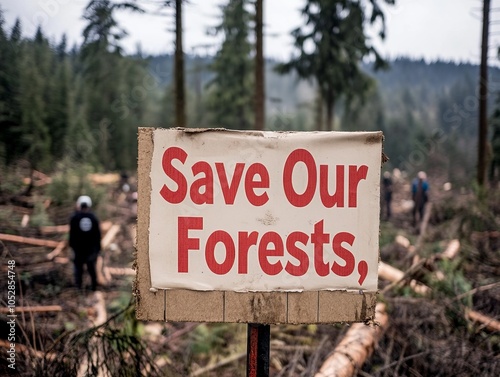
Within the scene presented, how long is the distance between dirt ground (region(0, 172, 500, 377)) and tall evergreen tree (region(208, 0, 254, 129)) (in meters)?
15.8

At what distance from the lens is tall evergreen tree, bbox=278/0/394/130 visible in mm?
14914

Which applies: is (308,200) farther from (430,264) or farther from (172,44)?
(172,44)

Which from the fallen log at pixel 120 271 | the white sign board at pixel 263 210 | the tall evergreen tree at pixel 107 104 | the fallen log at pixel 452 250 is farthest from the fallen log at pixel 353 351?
the tall evergreen tree at pixel 107 104

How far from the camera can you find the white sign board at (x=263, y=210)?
5.73 feet

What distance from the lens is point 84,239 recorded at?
6.75 m

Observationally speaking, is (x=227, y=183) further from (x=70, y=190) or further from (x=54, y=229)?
(x=70, y=190)

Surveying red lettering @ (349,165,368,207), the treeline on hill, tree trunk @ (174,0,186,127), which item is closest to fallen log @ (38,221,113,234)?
tree trunk @ (174,0,186,127)

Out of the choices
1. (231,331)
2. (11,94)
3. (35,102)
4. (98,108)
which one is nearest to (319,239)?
(231,331)

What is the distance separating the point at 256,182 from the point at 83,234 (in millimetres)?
5742

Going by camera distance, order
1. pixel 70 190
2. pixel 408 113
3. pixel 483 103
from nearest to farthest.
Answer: pixel 70 190 → pixel 483 103 → pixel 408 113

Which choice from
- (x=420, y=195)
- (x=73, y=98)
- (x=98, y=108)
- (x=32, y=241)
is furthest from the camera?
(x=98, y=108)

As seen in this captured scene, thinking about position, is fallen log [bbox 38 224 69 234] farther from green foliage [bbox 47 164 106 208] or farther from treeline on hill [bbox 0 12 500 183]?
treeline on hill [bbox 0 12 500 183]

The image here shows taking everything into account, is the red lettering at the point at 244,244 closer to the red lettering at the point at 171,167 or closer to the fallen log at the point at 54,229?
the red lettering at the point at 171,167

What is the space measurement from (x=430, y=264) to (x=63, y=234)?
321 inches
